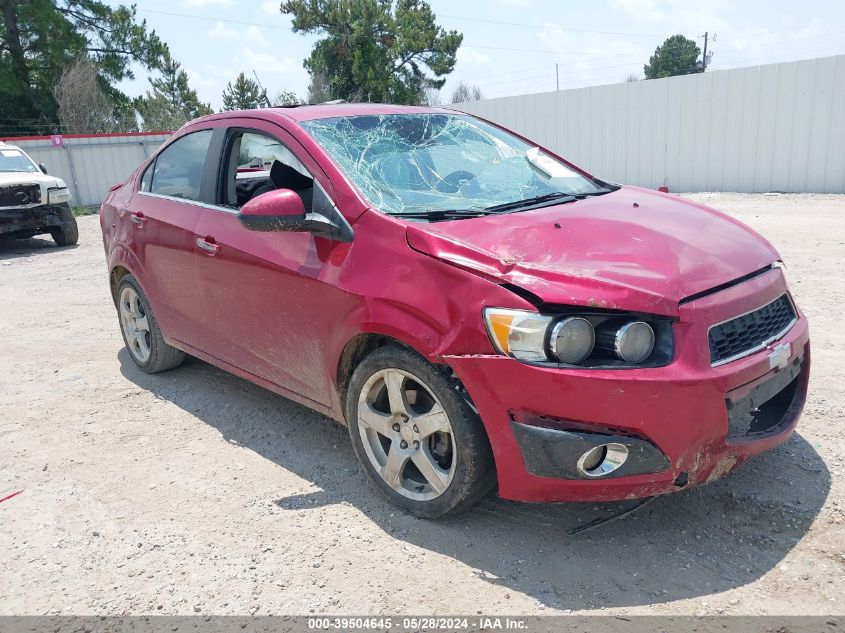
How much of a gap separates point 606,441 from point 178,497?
2099mm

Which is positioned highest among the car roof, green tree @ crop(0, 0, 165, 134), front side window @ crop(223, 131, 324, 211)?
green tree @ crop(0, 0, 165, 134)

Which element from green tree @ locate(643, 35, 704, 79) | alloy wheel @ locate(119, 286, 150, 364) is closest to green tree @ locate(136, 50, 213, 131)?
alloy wheel @ locate(119, 286, 150, 364)

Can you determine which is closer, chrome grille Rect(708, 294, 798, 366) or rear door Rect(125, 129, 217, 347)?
chrome grille Rect(708, 294, 798, 366)

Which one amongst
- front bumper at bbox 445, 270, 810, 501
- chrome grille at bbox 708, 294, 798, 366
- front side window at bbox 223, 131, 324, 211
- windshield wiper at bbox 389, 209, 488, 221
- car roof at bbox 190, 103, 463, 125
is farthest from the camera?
car roof at bbox 190, 103, 463, 125

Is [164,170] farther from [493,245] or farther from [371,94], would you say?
[371,94]

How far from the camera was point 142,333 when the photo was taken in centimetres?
509

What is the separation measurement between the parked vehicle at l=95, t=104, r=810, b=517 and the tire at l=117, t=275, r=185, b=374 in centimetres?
86

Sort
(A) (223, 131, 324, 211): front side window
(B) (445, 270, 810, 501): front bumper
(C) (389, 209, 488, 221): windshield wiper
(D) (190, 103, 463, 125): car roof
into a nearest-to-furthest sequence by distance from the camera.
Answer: (B) (445, 270, 810, 501): front bumper → (C) (389, 209, 488, 221): windshield wiper → (A) (223, 131, 324, 211): front side window → (D) (190, 103, 463, 125): car roof

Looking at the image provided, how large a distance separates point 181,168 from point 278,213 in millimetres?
1666

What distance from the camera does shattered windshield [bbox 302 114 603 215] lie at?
10.8ft

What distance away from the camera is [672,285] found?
2.53 metres

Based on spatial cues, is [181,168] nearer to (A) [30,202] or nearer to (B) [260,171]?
(B) [260,171]

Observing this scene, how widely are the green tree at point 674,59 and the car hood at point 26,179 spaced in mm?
55821

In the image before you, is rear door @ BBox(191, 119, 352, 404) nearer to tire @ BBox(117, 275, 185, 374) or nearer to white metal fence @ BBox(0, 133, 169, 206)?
tire @ BBox(117, 275, 185, 374)
